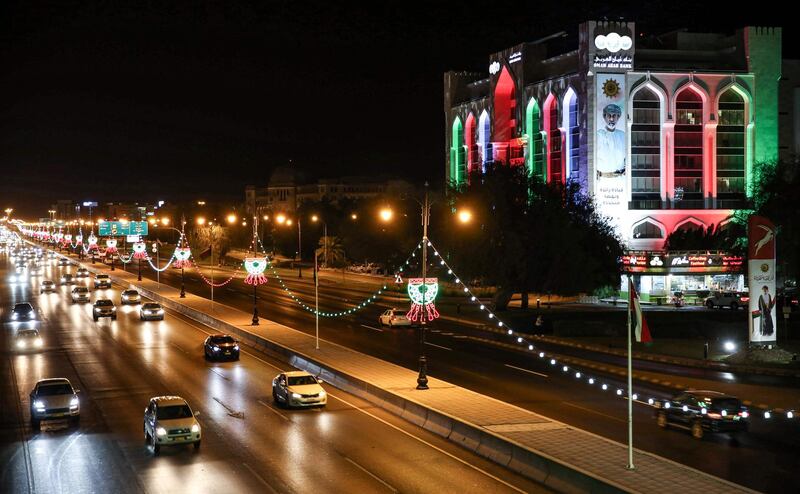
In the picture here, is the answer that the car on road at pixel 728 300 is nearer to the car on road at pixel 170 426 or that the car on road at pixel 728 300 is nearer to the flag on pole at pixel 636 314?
the flag on pole at pixel 636 314

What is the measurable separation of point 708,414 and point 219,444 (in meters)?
13.1

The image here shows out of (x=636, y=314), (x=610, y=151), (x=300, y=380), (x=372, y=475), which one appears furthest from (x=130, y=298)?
(x=636, y=314)

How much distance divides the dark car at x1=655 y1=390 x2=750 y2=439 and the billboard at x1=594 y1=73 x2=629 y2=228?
62.8 meters

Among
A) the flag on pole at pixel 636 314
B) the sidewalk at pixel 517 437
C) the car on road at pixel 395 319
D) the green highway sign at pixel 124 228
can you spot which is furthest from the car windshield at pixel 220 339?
the green highway sign at pixel 124 228

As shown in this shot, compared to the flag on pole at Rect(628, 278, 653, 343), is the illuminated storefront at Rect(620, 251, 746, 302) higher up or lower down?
lower down

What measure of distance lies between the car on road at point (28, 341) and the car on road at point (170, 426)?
2298 cm

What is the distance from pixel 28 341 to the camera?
42062 millimetres

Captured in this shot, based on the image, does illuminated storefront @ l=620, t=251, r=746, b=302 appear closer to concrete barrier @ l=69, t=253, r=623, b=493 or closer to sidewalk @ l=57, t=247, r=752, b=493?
concrete barrier @ l=69, t=253, r=623, b=493

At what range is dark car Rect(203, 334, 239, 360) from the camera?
121 ft

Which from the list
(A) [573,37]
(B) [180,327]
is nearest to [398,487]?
(B) [180,327]

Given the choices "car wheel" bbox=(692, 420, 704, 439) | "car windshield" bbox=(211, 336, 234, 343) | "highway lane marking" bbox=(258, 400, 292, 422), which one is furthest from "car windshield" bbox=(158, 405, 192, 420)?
"car windshield" bbox=(211, 336, 234, 343)

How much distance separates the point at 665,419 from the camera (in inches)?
925

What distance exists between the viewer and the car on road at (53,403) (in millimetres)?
23484

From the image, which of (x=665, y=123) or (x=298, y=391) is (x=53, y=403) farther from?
(x=665, y=123)
